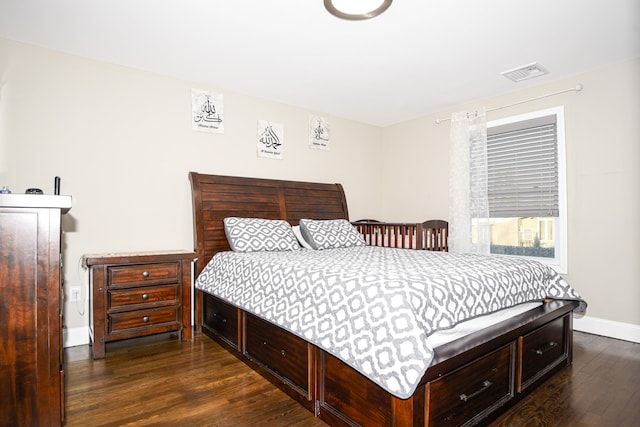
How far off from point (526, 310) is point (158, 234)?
2884 millimetres

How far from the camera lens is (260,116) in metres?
3.74

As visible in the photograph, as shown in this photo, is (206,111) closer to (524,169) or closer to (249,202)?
(249,202)

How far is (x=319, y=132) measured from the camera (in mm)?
4223

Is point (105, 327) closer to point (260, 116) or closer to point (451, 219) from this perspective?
point (260, 116)

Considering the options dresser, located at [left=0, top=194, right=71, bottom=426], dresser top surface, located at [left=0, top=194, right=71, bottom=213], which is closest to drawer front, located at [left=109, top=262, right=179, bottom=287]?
dresser, located at [left=0, top=194, right=71, bottom=426]

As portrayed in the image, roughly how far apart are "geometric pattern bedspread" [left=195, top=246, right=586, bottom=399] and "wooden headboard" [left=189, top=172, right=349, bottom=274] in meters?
0.88

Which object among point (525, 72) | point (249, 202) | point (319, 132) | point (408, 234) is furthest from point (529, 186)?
point (249, 202)

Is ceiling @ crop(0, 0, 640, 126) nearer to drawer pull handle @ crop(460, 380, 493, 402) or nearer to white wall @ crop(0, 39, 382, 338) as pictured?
white wall @ crop(0, 39, 382, 338)

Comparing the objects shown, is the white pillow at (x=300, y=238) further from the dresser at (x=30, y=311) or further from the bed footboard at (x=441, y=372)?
the dresser at (x=30, y=311)

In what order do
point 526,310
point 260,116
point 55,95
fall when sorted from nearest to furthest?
point 526,310, point 55,95, point 260,116

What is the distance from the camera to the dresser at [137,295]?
244cm

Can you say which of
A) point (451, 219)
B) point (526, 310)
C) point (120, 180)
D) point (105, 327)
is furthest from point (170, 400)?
point (451, 219)

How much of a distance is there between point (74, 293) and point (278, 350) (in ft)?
6.09

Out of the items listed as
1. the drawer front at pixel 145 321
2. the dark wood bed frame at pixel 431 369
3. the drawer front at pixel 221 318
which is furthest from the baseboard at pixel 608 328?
the drawer front at pixel 145 321
